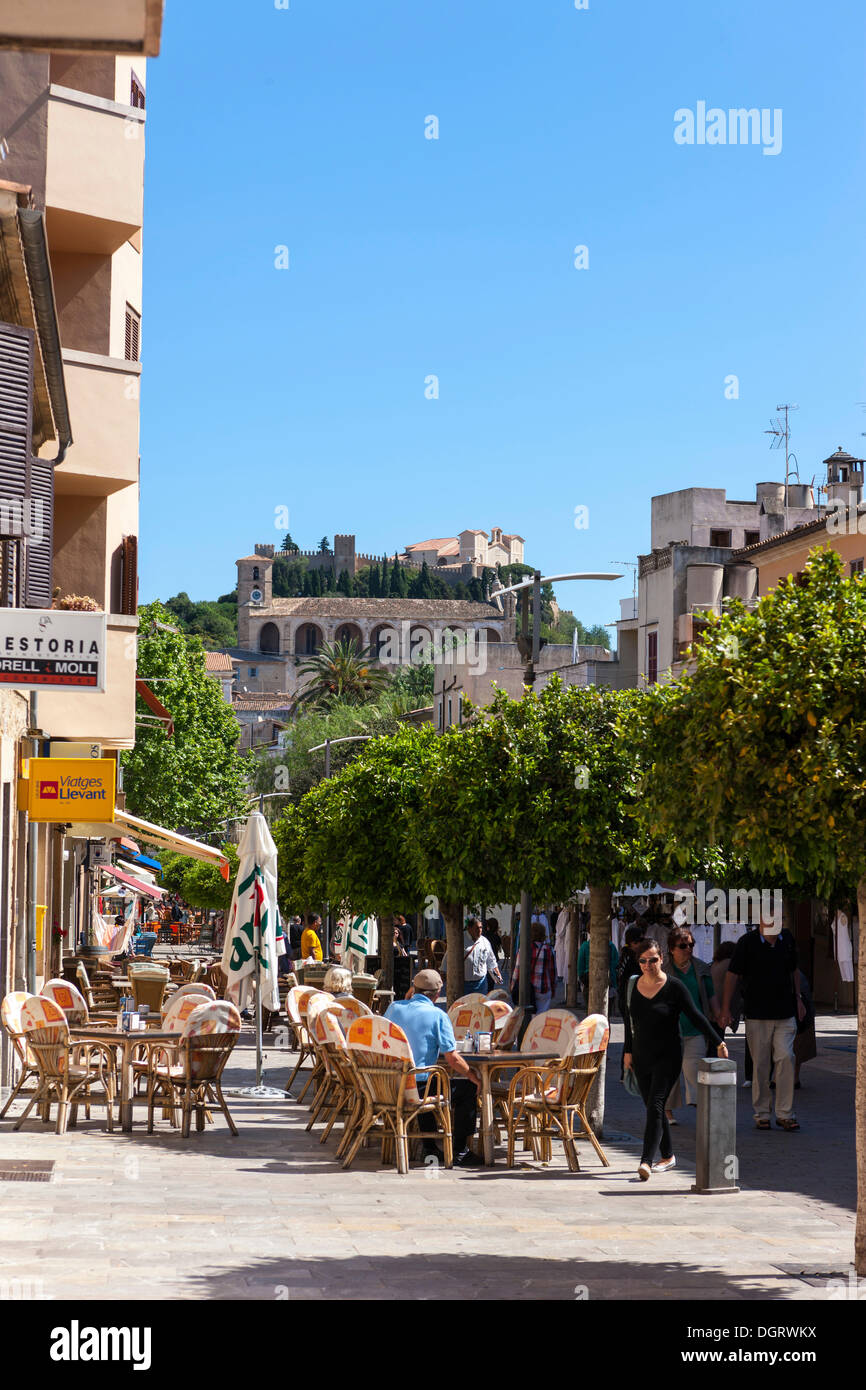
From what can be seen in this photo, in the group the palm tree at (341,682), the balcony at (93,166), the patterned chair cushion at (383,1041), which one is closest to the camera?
the patterned chair cushion at (383,1041)

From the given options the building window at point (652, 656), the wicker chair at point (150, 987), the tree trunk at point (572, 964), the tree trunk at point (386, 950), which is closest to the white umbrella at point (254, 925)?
the wicker chair at point (150, 987)

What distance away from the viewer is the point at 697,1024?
12609 millimetres

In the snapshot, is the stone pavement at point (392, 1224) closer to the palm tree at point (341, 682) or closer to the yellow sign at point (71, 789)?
the yellow sign at point (71, 789)

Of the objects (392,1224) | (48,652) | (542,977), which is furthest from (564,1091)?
(542,977)

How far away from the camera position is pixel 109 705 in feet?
71.1

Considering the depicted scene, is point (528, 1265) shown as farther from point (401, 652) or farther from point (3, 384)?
point (401, 652)

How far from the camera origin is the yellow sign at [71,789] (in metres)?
18.2

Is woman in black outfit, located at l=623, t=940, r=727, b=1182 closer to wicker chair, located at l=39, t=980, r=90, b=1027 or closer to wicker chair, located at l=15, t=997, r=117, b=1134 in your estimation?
wicker chair, located at l=15, t=997, r=117, b=1134

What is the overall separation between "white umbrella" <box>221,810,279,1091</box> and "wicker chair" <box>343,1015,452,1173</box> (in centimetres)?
529

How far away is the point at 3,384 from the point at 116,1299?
329 inches

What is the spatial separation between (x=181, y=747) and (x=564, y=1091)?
49.7 metres

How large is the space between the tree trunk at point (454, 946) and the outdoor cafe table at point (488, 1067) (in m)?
8.14

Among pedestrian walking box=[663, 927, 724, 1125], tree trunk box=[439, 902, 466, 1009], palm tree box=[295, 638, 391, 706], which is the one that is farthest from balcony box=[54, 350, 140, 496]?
palm tree box=[295, 638, 391, 706]

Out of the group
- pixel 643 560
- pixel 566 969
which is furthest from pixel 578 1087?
pixel 643 560
